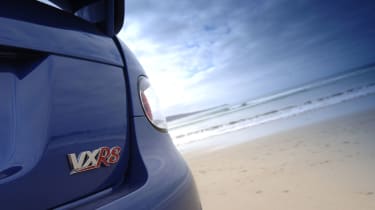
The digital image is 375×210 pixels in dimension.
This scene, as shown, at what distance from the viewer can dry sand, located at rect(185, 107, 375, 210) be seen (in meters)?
2.43

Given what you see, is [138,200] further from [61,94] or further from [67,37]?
[67,37]

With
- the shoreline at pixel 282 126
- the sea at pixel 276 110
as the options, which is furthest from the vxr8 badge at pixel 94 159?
the sea at pixel 276 110

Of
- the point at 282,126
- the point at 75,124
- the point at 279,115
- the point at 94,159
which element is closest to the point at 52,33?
the point at 75,124

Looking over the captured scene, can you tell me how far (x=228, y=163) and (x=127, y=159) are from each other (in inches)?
164

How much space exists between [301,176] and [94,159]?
2.98 meters

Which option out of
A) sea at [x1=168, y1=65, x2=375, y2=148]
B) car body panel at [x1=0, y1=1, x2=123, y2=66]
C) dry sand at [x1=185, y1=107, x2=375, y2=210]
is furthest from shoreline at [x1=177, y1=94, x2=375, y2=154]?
car body panel at [x1=0, y1=1, x2=123, y2=66]

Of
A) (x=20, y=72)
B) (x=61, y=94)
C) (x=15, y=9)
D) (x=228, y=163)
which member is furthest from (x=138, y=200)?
(x=228, y=163)

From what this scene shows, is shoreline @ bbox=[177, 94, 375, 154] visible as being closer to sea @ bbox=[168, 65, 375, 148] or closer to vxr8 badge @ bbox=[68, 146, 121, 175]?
sea @ bbox=[168, 65, 375, 148]

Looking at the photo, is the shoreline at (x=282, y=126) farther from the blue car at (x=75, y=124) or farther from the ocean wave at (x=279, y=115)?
the blue car at (x=75, y=124)

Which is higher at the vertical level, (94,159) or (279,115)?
(94,159)

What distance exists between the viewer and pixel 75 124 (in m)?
0.72

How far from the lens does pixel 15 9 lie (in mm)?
692

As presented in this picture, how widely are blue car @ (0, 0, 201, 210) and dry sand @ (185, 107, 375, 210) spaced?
1.94 m

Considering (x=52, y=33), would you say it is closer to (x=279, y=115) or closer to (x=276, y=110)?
(x=279, y=115)
